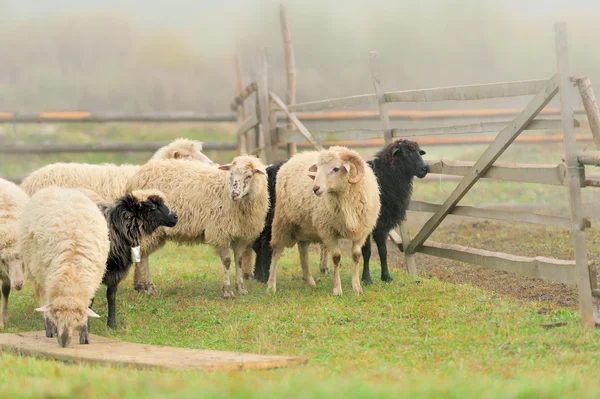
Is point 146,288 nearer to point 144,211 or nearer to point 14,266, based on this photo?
point 144,211

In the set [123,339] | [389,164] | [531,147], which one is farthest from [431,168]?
[531,147]

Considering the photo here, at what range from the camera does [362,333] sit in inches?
267

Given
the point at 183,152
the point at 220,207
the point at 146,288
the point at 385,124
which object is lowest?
the point at 146,288

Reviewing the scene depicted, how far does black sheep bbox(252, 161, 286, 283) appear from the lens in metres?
9.98

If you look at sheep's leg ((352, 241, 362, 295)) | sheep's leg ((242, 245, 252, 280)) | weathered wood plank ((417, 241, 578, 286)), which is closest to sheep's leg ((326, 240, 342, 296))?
sheep's leg ((352, 241, 362, 295))

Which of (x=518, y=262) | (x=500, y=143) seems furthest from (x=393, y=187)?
(x=518, y=262)

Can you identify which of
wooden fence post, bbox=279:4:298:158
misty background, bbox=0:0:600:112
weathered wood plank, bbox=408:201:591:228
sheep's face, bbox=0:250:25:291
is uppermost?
misty background, bbox=0:0:600:112

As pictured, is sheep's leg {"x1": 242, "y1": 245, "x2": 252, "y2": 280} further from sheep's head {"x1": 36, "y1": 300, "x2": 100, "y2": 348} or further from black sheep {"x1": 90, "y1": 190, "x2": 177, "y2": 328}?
sheep's head {"x1": 36, "y1": 300, "x2": 100, "y2": 348}

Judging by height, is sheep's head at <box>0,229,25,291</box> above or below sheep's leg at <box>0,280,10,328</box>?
above

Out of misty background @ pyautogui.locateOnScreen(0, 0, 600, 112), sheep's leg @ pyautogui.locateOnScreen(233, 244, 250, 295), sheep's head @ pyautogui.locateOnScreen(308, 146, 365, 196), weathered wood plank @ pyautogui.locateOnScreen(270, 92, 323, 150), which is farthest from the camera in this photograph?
misty background @ pyautogui.locateOnScreen(0, 0, 600, 112)

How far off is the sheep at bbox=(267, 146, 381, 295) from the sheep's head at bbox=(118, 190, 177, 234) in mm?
1571

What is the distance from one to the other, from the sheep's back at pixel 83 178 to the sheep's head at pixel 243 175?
5.38 ft

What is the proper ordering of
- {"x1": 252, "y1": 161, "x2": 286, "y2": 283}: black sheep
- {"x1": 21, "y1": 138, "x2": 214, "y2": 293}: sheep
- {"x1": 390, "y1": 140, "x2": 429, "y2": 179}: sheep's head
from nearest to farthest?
{"x1": 390, "y1": 140, "x2": 429, "y2": 179}: sheep's head → {"x1": 21, "y1": 138, "x2": 214, "y2": 293}: sheep → {"x1": 252, "y1": 161, "x2": 286, "y2": 283}: black sheep

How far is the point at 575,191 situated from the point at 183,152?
5.85m
